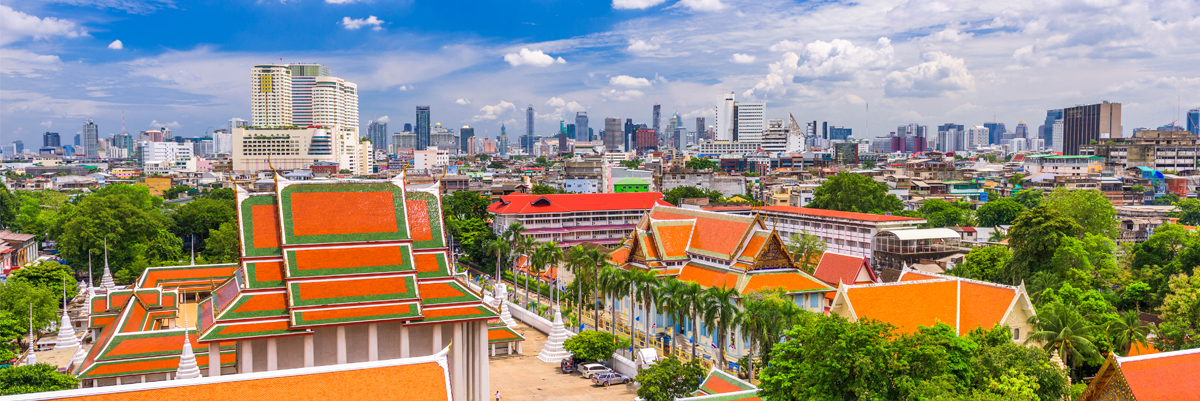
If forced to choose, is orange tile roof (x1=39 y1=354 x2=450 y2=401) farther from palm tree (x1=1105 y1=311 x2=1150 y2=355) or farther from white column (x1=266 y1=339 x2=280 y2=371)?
palm tree (x1=1105 y1=311 x2=1150 y2=355)

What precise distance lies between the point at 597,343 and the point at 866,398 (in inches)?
723

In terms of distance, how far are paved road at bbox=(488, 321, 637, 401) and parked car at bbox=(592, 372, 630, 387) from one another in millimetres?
361

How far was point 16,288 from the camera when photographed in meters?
43.1

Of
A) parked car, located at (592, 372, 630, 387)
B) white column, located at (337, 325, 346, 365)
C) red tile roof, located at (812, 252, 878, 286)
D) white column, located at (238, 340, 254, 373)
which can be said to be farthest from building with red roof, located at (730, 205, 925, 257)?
white column, located at (238, 340, 254, 373)

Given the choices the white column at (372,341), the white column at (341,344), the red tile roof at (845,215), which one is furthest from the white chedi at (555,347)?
the red tile roof at (845,215)

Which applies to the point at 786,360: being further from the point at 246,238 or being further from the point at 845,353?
the point at 246,238

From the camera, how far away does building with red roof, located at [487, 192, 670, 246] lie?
7800cm

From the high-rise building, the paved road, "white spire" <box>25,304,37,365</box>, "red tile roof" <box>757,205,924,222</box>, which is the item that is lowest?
the paved road

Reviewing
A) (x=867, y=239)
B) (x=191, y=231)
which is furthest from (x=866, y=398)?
(x=191, y=231)

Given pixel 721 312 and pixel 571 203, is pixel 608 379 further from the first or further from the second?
pixel 571 203

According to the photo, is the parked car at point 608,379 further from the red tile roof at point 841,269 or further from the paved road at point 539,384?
the red tile roof at point 841,269

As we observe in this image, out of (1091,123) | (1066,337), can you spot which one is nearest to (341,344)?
(1066,337)

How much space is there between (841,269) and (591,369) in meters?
17.5

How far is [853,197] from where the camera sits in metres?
90.8
